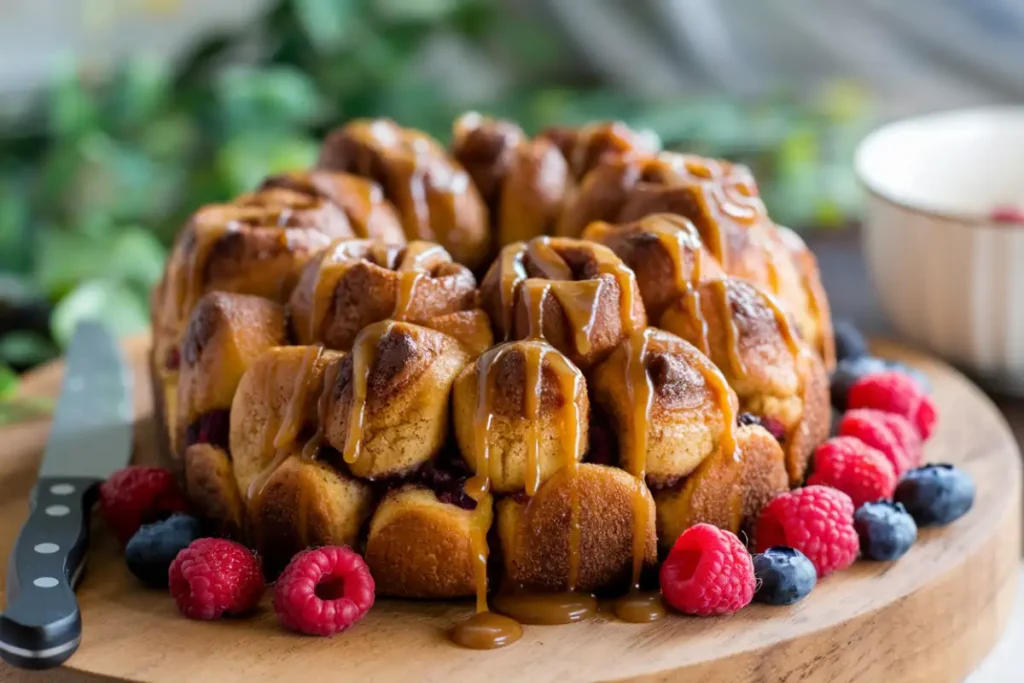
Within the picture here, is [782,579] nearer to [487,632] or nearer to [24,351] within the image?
[487,632]

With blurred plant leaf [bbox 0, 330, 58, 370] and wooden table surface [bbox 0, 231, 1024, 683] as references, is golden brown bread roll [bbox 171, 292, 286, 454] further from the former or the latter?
blurred plant leaf [bbox 0, 330, 58, 370]

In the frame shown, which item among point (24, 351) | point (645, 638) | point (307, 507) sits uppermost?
point (307, 507)

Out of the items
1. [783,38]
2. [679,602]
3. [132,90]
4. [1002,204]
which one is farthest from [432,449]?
[783,38]

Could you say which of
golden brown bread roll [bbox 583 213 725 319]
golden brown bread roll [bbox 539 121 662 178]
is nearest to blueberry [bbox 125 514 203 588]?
golden brown bread roll [bbox 583 213 725 319]

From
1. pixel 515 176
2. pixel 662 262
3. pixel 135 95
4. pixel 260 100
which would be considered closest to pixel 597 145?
pixel 515 176

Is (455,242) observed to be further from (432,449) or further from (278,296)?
(432,449)
